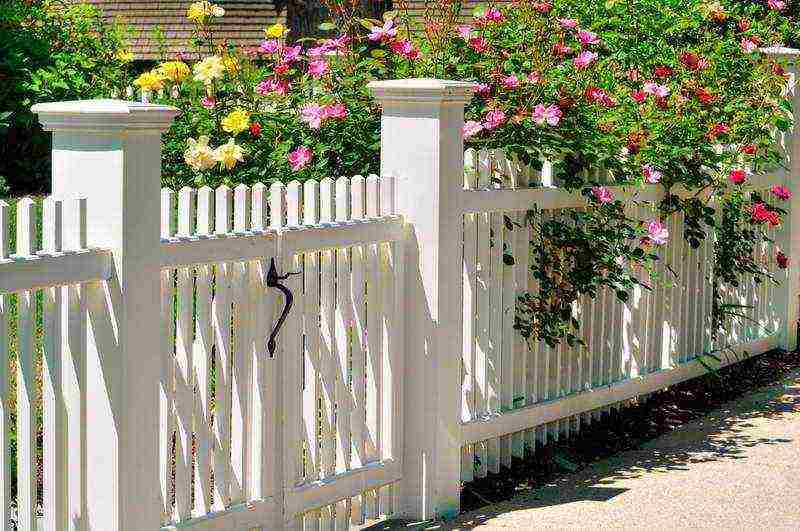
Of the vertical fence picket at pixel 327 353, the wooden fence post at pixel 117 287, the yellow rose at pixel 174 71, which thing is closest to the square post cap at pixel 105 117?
the wooden fence post at pixel 117 287

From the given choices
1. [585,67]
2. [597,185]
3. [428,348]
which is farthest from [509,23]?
[428,348]

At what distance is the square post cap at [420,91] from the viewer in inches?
226

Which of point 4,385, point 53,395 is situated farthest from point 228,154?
point 4,385

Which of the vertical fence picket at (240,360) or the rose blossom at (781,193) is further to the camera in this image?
the rose blossom at (781,193)

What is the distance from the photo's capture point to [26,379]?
4.05 meters

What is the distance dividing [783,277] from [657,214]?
8.01 feet

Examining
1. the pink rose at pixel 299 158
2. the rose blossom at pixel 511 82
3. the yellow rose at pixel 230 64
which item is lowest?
the pink rose at pixel 299 158

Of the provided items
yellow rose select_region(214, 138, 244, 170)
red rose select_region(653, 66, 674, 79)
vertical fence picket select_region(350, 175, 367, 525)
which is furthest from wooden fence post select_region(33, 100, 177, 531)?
red rose select_region(653, 66, 674, 79)

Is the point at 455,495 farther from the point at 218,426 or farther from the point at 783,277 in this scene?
the point at 783,277

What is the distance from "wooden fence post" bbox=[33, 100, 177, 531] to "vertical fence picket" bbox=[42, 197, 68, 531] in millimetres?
68

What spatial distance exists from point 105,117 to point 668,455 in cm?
366

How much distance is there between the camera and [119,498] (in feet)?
14.2

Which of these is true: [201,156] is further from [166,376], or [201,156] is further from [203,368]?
[166,376]

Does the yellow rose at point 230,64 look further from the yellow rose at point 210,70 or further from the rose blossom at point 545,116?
the rose blossom at point 545,116
